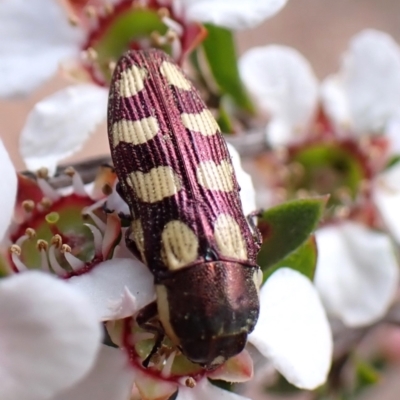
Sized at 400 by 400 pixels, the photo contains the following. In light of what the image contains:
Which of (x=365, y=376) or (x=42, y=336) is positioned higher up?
(x=42, y=336)

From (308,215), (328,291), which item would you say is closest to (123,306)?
(308,215)

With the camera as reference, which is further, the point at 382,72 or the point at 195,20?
the point at 382,72

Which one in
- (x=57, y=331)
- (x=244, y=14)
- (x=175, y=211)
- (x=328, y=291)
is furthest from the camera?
(x=328, y=291)

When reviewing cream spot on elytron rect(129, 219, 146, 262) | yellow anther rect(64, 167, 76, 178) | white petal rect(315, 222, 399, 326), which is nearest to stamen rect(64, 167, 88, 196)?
yellow anther rect(64, 167, 76, 178)

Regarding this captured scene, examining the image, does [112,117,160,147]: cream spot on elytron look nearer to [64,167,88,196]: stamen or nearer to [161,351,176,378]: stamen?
[64,167,88,196]: stamen

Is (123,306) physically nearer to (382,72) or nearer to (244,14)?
(244,14)

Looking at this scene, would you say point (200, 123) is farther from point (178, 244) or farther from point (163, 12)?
point (163, 12)

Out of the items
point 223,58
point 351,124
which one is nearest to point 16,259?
point 223,58
